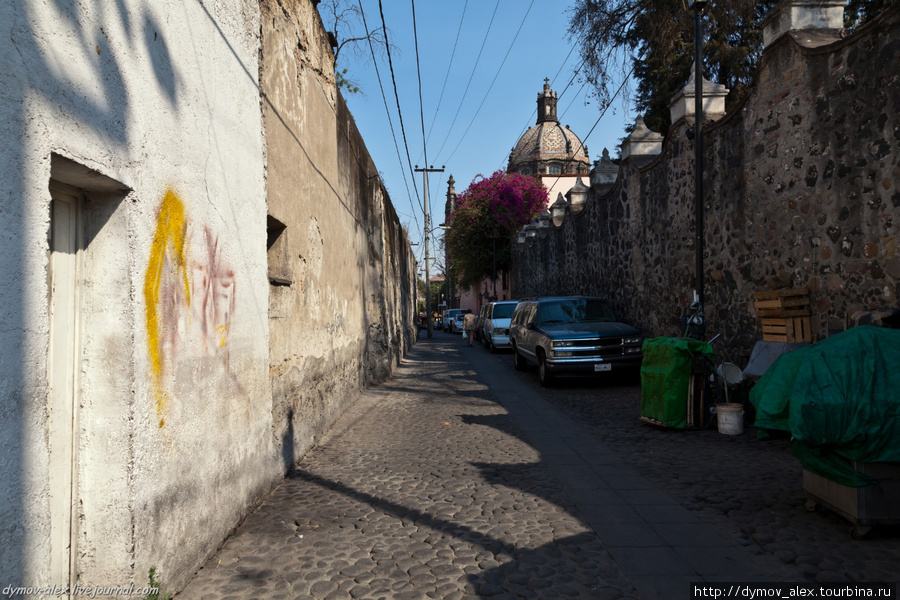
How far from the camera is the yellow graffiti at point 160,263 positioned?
3.21 meters

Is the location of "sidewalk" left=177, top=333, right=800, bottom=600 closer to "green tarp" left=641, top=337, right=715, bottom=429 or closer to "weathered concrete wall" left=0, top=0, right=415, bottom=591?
"weathered concrete wall" left=0, top=0, right=415, bottom=591

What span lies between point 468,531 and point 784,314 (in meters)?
6.02

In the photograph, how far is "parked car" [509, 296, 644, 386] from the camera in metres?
11.8

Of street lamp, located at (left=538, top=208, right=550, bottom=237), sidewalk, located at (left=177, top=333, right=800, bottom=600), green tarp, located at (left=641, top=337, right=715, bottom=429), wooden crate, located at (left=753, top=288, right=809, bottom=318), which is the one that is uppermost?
street lamp, located at (left=538, top=208, right=550, bottom=237)

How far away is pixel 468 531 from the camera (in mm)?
4352

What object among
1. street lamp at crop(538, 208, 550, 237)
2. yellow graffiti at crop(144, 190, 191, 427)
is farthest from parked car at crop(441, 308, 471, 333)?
yellow graffiti at crop(144, 190, 191, 427)

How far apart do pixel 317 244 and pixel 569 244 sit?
15146 millimetres

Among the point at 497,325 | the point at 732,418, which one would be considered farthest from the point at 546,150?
the point at 732,418

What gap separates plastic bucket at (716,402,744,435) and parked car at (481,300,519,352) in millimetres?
14375

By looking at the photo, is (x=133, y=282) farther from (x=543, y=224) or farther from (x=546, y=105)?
(x=546, y=105)

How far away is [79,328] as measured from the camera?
2930 millimetres

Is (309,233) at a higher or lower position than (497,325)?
higher

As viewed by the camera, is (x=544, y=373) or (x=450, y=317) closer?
(x=544, y=373)

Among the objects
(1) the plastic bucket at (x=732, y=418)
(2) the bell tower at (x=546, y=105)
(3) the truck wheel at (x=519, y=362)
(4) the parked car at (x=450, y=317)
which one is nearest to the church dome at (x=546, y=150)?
(2) the bell tower at (x=546, y=105)
